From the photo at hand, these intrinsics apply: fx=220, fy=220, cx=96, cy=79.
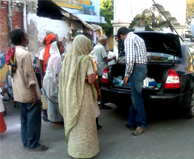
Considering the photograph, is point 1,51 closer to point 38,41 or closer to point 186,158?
point 38,41

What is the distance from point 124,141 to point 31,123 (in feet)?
5.08

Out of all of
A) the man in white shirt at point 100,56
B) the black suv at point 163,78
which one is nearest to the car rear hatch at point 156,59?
the black suv at point 163,78

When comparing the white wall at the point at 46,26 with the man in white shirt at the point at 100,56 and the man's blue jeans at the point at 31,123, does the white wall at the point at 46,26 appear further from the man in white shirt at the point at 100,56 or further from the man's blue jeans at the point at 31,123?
the man's blue jeans at the point at 31,123

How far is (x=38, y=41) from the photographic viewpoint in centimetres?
895

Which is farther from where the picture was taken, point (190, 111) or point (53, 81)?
point (190, 111)

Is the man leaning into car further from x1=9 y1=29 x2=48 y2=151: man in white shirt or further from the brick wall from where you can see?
the brick wall

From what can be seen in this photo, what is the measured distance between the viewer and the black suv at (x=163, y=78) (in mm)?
3994

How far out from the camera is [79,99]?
9.54 feet

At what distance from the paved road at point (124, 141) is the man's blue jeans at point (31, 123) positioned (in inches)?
6.5

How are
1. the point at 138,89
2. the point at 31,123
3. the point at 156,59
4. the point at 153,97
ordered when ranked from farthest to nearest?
the point at 156,59
the point at 153,97
the point at 138,89
the point at 31,123

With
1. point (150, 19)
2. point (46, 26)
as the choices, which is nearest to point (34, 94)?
point (46, 26)

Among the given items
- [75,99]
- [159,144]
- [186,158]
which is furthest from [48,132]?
[186,158]

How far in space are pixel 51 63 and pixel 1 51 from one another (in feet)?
14.3

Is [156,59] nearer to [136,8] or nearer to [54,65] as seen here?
[54,65]
